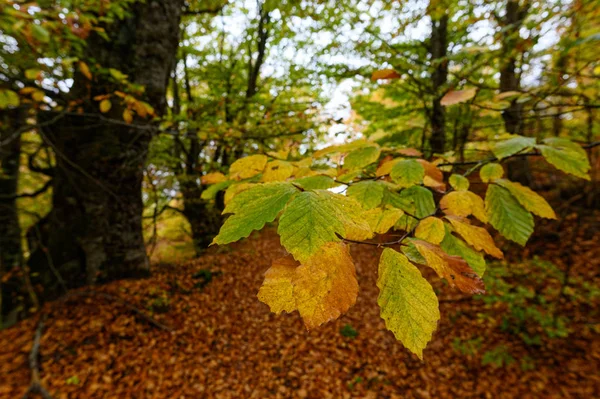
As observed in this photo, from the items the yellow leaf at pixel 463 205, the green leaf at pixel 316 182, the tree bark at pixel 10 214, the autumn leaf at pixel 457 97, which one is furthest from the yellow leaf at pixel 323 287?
the tree bark at pixel 10 214

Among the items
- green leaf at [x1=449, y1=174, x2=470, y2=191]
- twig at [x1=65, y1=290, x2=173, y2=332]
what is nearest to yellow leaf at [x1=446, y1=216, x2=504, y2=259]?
green leaf at [x1=449, y1=174, x2=470, y2=191]

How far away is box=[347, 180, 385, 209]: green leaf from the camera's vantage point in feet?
2.68

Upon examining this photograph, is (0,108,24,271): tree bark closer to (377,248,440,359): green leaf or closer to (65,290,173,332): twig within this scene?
(65,290,173,332): twig

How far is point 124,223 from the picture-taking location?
429cm

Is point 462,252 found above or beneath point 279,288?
beneath

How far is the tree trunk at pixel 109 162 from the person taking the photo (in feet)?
12.6

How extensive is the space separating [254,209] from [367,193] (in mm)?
414

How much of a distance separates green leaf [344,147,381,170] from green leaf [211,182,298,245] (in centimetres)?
46

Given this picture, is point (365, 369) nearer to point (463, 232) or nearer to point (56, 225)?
point (463, 232)

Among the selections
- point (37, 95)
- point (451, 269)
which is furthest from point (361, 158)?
point (37, 95)

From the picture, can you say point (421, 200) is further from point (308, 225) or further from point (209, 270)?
point (209, 270)

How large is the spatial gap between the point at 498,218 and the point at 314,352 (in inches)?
149

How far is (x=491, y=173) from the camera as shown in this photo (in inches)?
43.1

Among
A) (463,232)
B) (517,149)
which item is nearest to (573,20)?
(517,149)
